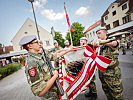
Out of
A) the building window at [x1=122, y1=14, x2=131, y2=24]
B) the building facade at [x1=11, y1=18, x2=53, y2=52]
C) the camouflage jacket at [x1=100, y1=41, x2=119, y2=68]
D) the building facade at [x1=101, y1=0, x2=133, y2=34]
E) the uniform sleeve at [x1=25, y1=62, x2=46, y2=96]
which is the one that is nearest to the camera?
the uniform sleeve at [x1=25, y1=62, x2=46, y2=96]

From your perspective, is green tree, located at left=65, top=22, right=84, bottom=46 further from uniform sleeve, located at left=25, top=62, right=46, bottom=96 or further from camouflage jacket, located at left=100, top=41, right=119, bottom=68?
uniform sleeve, located at left=25, top=62, right=46, bottom=96

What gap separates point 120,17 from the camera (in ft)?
50.4

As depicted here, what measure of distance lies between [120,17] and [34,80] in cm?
1987

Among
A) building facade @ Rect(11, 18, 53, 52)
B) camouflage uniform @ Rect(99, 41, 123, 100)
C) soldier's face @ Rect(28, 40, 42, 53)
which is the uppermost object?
building facade @ Rect(11, 18, 53, 52)

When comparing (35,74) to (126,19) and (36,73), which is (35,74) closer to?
(36,73)

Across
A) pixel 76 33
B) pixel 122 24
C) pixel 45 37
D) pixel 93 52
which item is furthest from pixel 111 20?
pixel 93 52

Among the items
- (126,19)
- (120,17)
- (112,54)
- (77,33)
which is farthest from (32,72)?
(77,33)

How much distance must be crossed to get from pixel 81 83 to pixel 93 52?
94 cm

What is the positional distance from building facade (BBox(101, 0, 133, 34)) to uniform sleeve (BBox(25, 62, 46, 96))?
56.9 ft

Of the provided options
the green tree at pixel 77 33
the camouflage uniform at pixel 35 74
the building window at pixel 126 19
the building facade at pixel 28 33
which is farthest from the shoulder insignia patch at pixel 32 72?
the green tree at pixel 77 33

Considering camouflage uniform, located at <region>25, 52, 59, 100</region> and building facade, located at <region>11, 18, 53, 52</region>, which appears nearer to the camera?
camouflage uniform, located at <region>25, 52, 59, 100</region>

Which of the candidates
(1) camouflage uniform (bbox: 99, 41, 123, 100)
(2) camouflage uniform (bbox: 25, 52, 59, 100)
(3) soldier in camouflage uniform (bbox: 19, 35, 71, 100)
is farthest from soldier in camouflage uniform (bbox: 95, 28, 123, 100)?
(2) camouflage uniform (bbox: 25, 52, 59, 100)

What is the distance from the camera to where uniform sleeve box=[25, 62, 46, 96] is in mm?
1138

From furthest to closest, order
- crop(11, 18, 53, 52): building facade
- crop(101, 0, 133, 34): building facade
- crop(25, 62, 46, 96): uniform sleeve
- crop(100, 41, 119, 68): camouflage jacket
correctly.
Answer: crop(11, 18, 53, 52): building facade → crop(101, 0, 133, 34): building facade → crop(100, 41, 119, 68): camouflage jacket → crop(25, 62, 46, 96): uniform sleeve
